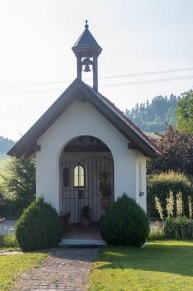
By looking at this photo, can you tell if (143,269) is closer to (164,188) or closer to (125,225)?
(125,225)

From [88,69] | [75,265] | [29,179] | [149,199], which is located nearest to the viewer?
[75,265]

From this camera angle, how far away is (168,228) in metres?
17.7

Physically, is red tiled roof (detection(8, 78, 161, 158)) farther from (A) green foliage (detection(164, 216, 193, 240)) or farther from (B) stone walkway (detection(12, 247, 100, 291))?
(A) green foliage (detection(164, 216, 193, 240))

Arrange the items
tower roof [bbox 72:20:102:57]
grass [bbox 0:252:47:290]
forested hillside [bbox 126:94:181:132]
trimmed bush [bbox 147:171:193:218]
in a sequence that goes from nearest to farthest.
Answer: grass [bbox 0:252:47:290]
tower roof [bbox 72:20:102:57]
trimmed bush [bbox 147:171:193:218]
forested hillside [bbox 126:94:181:132]

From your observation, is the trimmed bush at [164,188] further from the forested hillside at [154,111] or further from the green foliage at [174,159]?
the forested hillside at [154,111]

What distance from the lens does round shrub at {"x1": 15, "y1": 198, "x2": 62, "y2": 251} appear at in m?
13.4

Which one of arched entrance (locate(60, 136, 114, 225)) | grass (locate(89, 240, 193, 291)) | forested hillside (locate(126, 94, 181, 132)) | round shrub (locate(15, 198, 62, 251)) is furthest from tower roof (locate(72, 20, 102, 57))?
forested hillside (locate(126, 94, 181, 132))

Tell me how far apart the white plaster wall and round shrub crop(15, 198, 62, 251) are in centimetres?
85

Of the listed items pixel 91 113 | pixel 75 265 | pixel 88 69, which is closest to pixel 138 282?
pixel 75 265

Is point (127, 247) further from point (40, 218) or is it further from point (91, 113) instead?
point (91, 113)

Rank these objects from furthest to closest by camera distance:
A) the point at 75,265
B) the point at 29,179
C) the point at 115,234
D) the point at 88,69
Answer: the point at 29,179, the point at 88,69, the point at 115,234, the point at 75,265

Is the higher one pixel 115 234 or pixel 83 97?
pixel 83 97

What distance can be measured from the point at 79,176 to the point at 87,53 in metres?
4.93

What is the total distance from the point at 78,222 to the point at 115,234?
4736mm
